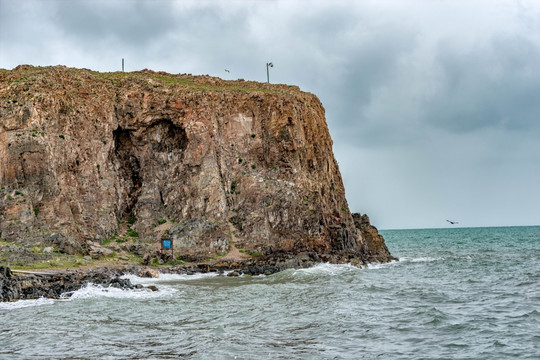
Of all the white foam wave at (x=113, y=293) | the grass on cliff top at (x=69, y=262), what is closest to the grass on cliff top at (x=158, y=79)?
the grass on cliff top at (x=69, y=262)

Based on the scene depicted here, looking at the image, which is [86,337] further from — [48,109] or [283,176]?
[283,176]

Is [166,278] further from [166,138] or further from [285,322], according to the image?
[166,138]

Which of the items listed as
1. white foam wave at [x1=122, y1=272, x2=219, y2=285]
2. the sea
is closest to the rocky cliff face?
white foam wave at [x1=122, y1=272, x2=219, y2=285]

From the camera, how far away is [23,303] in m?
26.1

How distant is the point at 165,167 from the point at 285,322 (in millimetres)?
39703

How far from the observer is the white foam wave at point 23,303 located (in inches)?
982

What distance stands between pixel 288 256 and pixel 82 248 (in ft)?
64.2

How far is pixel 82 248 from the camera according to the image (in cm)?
4472

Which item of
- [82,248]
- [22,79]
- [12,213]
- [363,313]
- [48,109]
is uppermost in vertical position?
[22,79]

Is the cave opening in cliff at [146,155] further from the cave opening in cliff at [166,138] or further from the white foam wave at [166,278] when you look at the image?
the white foam wave at [166,278]

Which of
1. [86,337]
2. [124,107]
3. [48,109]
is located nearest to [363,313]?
[86,337]

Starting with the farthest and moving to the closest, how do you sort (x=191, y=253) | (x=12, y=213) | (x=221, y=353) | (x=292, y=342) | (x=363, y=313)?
1. (x=191, y=253)
2. (x=12, y=213)
3. (x=363, y=313)
4. (x=292, y=342)
5. (x=221, y=353)

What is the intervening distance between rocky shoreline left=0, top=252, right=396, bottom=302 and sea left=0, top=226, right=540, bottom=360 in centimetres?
154

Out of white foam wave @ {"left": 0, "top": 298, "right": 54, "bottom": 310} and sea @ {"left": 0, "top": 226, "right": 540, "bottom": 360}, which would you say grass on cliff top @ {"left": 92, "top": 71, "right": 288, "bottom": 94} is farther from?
white foam wave @ {"left": 0, "top": 298, "right": 54, "bottom": 310}
